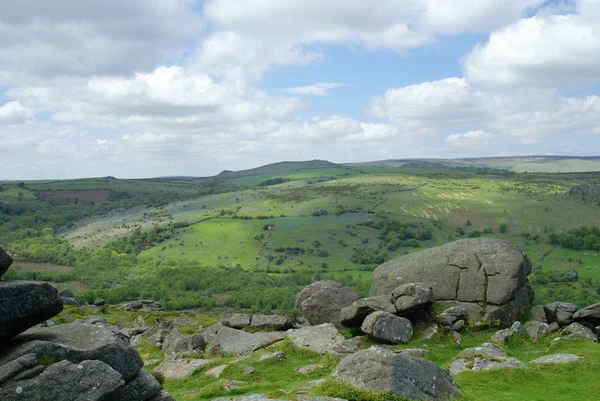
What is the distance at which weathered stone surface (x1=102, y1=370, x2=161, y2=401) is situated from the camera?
53.4 feet

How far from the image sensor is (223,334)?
40.8 meters

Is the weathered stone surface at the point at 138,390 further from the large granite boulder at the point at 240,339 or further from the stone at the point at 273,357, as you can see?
the large granite boulder at the point at 240,339

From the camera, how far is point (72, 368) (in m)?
15.1

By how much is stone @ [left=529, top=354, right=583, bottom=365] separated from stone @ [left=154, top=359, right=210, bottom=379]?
65.5 feet

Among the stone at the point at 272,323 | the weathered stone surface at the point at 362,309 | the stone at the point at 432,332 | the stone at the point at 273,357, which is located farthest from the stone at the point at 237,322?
the stone at the point at 432,332

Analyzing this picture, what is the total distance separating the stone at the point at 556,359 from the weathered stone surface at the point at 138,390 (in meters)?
20.2

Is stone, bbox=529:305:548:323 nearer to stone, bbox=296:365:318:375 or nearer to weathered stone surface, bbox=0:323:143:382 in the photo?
stone, bbox=296:365:318:375

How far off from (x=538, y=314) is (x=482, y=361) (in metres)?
16.6

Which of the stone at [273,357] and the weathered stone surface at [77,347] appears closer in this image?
the weathered stone surface at [77,347]

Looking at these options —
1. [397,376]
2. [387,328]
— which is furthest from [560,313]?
[397,376]

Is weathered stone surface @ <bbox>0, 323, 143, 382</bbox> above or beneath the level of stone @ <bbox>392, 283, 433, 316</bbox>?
above

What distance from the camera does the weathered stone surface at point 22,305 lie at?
51.3 ft

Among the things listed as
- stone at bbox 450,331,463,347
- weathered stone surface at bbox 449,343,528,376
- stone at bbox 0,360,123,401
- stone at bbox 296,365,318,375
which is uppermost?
stone at bbox 0,360,123,401

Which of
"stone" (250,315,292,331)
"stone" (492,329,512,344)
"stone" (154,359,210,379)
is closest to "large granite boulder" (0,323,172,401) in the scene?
"stone" (154,359,210,379)
